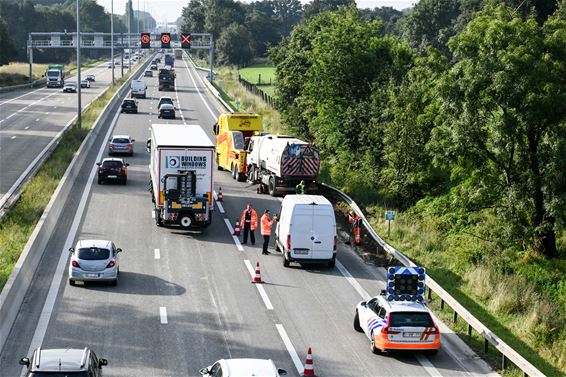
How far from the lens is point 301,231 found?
28.6m

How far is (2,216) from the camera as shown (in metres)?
33.9

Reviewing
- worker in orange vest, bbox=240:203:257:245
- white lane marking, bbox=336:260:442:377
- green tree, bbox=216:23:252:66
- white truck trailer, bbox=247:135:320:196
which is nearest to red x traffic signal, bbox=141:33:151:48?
white truck trailer, bbox=247:135:320:196

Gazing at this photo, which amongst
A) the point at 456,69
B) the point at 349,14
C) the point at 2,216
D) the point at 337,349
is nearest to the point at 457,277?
the point at 456,69

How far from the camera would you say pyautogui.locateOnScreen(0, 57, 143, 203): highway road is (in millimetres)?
50219

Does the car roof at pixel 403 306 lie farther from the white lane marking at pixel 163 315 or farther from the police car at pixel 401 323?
the white lane marking at pixel 163 315

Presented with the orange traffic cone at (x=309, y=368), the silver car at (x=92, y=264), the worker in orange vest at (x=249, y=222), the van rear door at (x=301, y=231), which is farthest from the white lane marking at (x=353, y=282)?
the silver car at (x=92, y=264)

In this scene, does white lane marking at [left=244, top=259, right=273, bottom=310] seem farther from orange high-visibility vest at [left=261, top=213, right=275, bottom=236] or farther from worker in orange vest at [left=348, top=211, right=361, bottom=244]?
worker in orange vest at [left=348, top=211, right=361, bottom=244]

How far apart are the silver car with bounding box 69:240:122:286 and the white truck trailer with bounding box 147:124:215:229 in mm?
7508

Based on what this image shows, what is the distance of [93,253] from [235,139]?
2340 centimetres

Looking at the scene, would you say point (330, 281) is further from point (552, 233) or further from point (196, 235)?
point (552, 233)

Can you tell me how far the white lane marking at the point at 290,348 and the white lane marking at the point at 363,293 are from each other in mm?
2865

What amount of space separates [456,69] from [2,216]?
1814cm

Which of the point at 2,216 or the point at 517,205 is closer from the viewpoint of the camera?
the point at 517,205

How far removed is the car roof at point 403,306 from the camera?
20281mm
